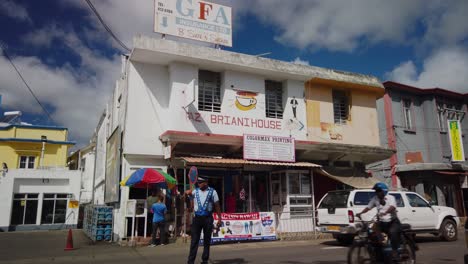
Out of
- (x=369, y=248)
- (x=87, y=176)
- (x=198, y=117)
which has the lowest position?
(x=369, y=248)

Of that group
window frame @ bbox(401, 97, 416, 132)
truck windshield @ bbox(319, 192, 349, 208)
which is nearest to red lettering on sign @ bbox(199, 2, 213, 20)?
truck windshield @ bbox(319, 192, 349, 208)

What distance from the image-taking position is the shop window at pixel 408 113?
79.5 ft

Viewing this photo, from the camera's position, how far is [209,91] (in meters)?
16.7

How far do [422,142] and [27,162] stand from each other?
98.7 ft

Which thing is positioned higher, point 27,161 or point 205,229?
point 27,161

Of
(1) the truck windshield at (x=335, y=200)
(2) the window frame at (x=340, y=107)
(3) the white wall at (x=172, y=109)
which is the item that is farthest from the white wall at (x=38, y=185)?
(1) the truck windshield at (x=335, y=200)

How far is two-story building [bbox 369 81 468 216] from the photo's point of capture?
21703 mm

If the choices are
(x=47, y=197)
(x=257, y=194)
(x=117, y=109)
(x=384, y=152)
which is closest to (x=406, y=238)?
(x=257, y=194)

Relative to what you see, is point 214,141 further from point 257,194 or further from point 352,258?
point 352,258

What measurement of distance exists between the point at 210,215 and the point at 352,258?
292cm

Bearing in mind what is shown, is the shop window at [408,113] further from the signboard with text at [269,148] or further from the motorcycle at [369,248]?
the motorcycle at [369,248]

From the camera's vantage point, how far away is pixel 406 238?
757 cm

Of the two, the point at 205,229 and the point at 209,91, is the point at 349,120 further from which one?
the point at 205,229

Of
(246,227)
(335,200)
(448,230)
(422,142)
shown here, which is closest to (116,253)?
(246,227)
